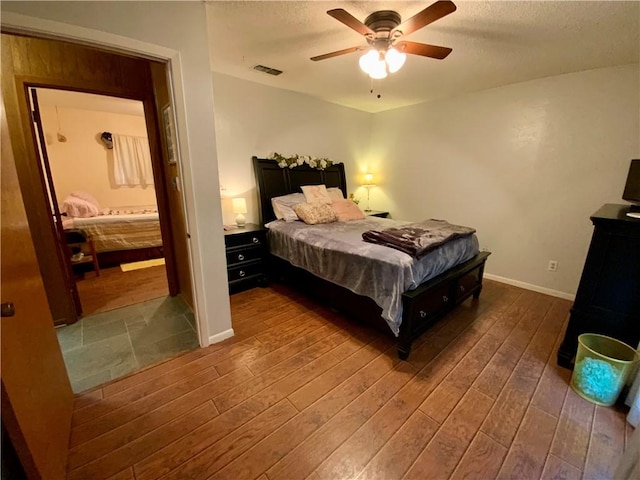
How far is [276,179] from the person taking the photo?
11.7 ft

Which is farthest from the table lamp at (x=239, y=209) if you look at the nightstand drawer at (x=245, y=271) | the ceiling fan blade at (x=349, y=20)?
the ceiling fan blade at (x=349, y=20)

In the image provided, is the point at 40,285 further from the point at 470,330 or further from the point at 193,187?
the point at 470,330

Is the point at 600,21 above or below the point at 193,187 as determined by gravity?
above

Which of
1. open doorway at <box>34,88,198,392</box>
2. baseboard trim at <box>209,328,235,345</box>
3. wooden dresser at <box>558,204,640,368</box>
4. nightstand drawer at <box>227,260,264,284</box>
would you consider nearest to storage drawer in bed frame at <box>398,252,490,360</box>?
wooden dresser at <box>558,204,640,368</box>

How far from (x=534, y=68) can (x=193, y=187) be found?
3.44 meters

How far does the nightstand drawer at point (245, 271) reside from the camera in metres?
3.01

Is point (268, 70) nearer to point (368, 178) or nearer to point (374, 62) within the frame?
point (374, 62)

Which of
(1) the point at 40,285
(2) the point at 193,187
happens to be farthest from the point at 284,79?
(1) the point at 40,285

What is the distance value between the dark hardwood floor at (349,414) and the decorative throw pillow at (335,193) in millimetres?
2150

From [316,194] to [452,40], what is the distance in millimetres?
2137

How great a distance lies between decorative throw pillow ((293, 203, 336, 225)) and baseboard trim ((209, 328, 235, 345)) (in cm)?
146

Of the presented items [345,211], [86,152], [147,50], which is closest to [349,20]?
[147,50]

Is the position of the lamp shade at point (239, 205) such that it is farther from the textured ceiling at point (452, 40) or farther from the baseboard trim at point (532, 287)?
the baseboard trim at point (532, 287)

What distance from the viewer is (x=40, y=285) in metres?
1.40
